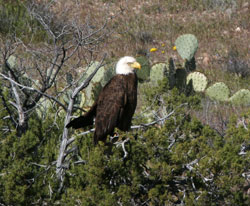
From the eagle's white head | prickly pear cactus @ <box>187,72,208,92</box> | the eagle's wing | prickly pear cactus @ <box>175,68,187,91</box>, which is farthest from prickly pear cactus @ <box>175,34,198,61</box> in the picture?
the eagle's wing

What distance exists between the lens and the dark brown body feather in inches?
176

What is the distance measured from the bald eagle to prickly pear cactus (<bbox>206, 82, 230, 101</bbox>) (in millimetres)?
3005

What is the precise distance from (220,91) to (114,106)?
3.45m

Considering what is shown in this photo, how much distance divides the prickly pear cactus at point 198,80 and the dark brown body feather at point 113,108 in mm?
3103

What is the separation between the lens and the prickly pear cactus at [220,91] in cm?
764

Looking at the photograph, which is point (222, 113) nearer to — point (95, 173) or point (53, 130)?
point (53, 130)

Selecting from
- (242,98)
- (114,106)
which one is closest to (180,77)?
(242,98)

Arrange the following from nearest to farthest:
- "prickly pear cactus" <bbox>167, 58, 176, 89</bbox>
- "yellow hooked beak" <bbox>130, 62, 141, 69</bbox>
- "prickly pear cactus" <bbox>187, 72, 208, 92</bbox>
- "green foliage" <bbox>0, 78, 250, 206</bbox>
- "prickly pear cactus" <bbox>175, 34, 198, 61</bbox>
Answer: "green foliage" <bbox>0, 78, 250, 206</bbox> < "yellow hooked beak" <bbox>130, 62, 141, 69</bbox> < "prickly pear cactus" <bbox>167, 58, 176, 89</bbox> < "prickly pear cactus" <bbox>187, 72, 208, 92</bbox> < "prickly pear cactus" <bbox>175, 34, 198, 61</bbox>

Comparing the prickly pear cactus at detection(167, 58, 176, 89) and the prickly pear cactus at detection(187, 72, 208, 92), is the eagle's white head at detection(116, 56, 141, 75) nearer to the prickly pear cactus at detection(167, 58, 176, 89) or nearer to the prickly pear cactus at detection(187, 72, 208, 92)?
the prickly pear cactus at detection(167, 58, 176, 89)

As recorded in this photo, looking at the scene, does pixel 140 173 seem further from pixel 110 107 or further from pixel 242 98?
pixel 242 98

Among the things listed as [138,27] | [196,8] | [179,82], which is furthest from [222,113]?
[196,8]

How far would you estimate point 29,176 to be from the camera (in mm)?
3957

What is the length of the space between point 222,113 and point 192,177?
3684 mm

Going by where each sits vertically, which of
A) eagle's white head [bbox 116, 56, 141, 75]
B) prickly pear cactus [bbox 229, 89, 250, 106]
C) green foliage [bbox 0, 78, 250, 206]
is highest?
eagle's white head [bbox 116, 56, 141, 75]
